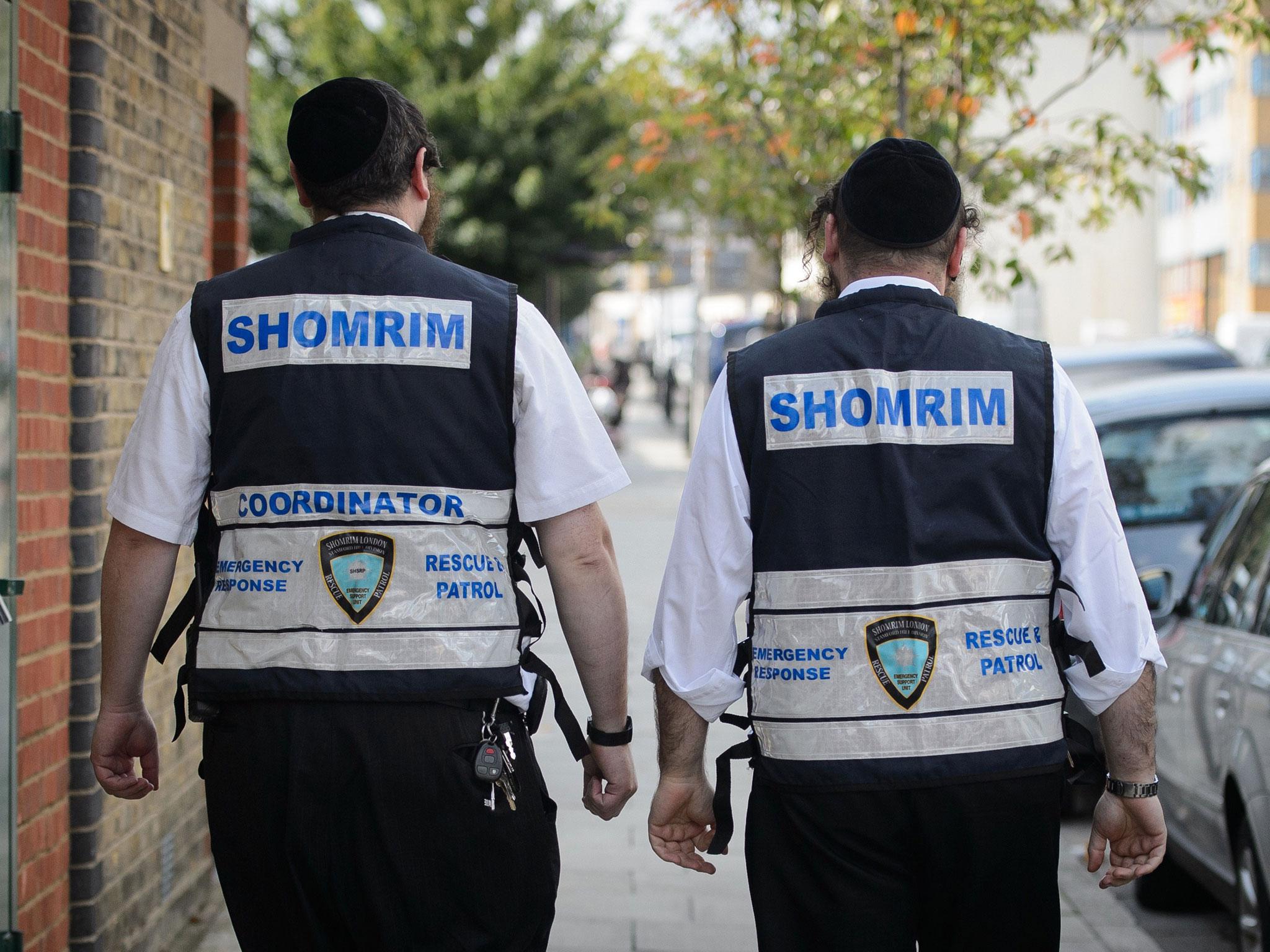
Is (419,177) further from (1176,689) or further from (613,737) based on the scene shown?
(1176,689)

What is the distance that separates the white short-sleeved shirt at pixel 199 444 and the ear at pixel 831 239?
22.5 inches

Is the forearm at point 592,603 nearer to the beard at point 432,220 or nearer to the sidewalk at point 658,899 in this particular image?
the beard at point 432,220

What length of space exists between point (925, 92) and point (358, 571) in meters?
6.44

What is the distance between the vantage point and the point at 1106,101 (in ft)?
154

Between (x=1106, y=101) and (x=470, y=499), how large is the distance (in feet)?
157

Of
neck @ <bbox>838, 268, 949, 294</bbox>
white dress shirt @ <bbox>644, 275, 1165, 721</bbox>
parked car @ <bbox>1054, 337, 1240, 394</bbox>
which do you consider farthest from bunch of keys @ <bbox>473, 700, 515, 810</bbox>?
parked car @ <bbox>1054, 337, 1240, 394</bbox>

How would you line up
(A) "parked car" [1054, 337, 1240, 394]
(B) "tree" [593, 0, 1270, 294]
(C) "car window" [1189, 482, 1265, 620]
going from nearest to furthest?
1. (C) "car window" [1189, 482, 1265, 620]
2. (B) "tree" [593, 0, 1270, 294]
3. (A) "parked car" [1054, 337, 1240, 394]

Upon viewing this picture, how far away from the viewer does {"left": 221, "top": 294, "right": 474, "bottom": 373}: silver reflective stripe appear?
8.77ft

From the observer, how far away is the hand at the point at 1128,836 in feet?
9.25

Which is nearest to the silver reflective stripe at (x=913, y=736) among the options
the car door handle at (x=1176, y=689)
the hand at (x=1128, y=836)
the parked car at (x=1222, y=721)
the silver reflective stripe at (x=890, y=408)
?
the hand at (x=1128, y=836)

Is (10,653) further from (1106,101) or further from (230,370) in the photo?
(1106,101)

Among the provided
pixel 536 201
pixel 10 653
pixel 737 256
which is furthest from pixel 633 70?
pixel 737 256

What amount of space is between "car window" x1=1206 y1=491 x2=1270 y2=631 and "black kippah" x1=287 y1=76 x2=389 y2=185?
120 inches

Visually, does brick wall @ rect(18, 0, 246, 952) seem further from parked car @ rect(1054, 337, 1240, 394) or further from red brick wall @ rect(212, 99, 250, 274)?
parked car @ rect(1054, 337, 1240, 394)
